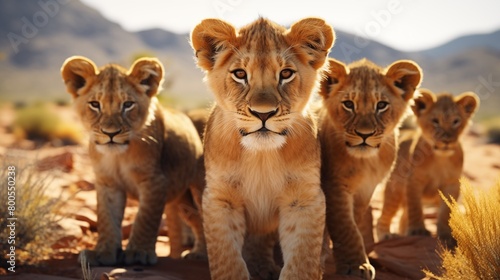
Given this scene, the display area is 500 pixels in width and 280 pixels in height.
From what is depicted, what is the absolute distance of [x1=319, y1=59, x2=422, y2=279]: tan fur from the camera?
542 cm

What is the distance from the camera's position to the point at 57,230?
23.1ft

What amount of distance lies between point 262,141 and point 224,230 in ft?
2.54

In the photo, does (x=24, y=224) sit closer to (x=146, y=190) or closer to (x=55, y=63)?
(x=146, y=190)

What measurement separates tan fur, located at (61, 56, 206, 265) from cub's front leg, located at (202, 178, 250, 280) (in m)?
1.49

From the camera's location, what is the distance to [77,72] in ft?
20.3

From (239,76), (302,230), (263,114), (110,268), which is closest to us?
(263,114)

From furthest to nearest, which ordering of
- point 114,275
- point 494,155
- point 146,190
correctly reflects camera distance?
point 494,155
point 146,190
point 114,275

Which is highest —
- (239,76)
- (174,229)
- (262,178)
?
(239,76)

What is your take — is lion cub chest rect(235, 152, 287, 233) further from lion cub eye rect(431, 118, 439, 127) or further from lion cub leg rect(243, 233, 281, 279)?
lion cub eye rect(431, 118, 439, 127)

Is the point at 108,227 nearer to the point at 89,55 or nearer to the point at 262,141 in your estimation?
the point at 262,141

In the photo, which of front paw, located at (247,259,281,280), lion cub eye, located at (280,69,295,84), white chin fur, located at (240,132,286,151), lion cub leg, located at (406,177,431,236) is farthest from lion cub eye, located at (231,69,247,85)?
lion cub leg, located at (406,177,431,236)

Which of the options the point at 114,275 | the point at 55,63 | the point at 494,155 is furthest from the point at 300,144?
the point at 55,63

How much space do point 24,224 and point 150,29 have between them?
99.0 m

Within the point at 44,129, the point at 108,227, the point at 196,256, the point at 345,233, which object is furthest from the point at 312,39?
the point at 44,129
